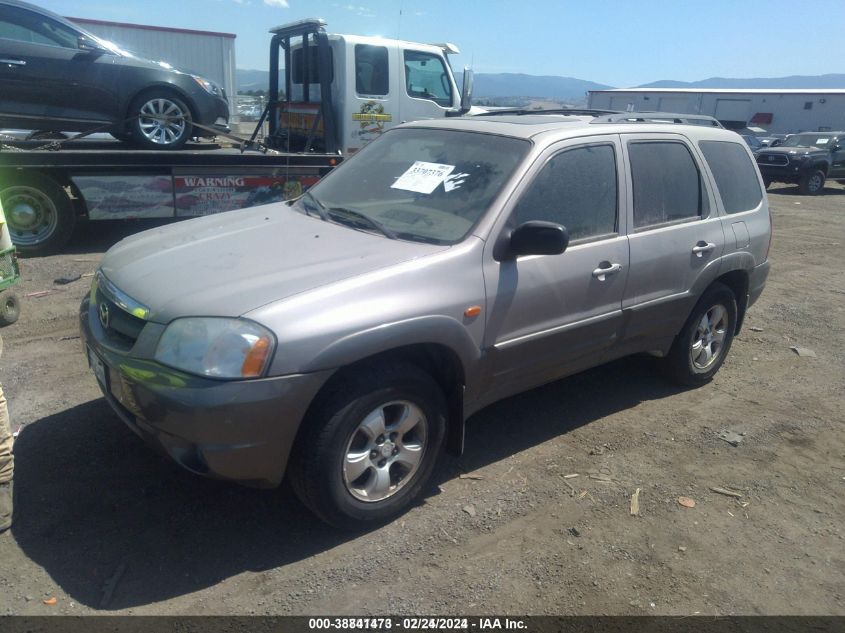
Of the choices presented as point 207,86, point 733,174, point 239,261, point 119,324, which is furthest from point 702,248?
point 207,86

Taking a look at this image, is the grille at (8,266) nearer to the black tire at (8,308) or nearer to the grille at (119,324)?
the black tire at (8,308)

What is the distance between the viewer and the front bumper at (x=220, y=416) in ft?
8.33

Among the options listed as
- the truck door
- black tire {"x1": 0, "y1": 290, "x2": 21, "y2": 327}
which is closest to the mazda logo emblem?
black tire {"x1": 0, "y1": 290, "x2": 21, "y2": 327}

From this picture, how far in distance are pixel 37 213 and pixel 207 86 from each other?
99.3 inches

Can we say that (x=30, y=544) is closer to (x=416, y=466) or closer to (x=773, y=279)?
(x=416, y=466)

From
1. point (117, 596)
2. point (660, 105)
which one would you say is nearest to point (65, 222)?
point (117, 596)

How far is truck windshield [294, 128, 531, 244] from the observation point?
11.2 feet

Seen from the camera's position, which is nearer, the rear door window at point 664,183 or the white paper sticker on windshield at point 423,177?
the white paper sticker on windshield at point 423,177

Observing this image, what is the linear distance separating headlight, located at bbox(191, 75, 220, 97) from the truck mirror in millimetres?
3326

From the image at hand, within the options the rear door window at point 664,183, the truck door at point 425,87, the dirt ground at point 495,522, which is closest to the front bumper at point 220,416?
the dirt ground at point 495,522

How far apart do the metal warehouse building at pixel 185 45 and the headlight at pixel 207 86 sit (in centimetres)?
1358

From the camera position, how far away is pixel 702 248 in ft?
14.4

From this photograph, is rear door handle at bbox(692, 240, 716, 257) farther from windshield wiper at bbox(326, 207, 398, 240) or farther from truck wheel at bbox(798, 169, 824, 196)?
truck wheel at bbox(798, 169, 824, 196)

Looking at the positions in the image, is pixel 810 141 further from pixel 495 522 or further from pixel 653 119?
pixel 495 522
